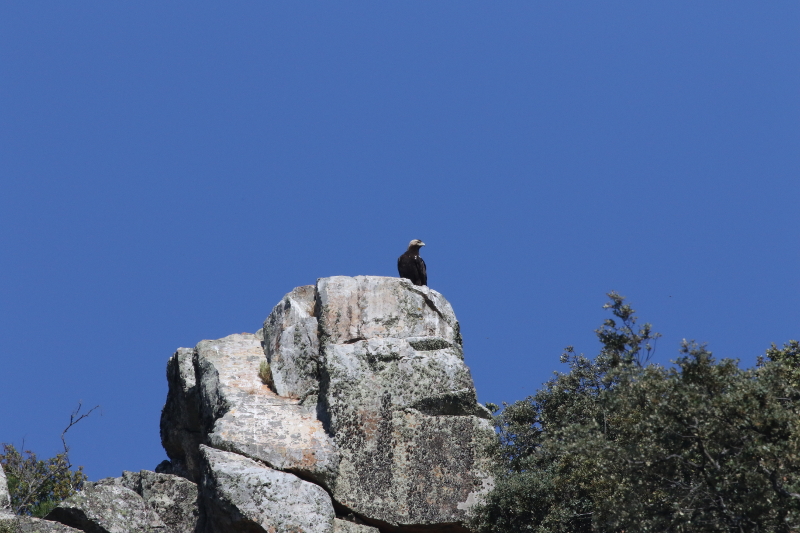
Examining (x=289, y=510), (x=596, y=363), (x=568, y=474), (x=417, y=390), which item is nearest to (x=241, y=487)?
Result: (x=289, y=510)

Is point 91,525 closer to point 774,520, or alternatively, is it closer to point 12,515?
point 12,515

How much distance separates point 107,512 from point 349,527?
4883 millimetres

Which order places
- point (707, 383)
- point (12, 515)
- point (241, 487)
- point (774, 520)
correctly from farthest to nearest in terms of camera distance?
point (12, 515)
point (241, 487)
point (707, 383)
point (774, 520)

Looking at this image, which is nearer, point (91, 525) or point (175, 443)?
point (91, 525)

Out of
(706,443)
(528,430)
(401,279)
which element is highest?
(401,279)

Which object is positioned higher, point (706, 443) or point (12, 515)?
point (12, 515)

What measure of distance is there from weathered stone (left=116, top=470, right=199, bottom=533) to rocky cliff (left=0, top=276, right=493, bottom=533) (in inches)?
0.9

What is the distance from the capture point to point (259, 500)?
16797 mm

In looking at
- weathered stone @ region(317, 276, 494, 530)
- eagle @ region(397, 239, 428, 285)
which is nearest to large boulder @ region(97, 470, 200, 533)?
weathered stone @ region(317, 276, 494, 530)

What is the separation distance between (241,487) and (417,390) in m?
4.28

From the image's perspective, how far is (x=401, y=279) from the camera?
21.6 meters

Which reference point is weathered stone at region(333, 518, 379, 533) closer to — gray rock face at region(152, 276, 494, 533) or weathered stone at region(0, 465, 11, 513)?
gray rock face at region(152, 276, 494, 533)

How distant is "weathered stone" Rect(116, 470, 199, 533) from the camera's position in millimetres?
19406

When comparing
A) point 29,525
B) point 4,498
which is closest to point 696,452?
point 29,525
